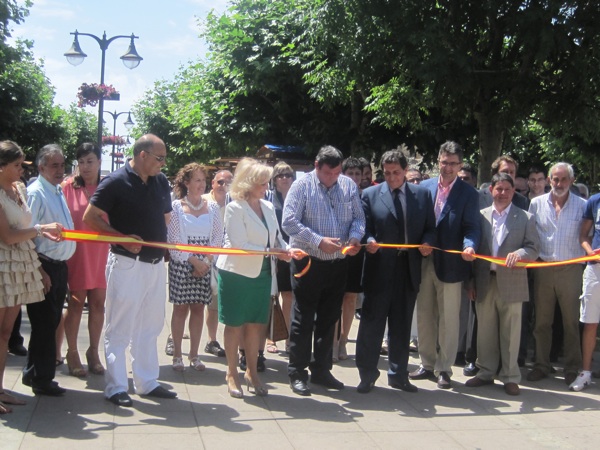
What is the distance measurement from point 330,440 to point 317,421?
45cm

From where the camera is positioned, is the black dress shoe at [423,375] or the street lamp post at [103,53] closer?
the black dress shoe at [423,375]

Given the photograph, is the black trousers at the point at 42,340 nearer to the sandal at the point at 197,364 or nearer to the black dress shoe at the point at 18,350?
the sandal at the point at 197,364

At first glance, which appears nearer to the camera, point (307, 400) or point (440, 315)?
point (307, 400)

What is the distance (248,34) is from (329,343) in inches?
634

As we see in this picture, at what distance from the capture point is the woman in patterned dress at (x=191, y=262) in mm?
7293

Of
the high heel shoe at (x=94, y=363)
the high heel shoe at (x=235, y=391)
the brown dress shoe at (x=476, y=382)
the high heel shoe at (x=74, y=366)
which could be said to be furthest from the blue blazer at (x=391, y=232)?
the high heel shoe at (x=74, y=366)

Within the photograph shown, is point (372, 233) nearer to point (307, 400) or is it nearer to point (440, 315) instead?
point (440, 315)

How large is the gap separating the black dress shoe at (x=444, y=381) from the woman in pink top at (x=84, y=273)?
3120 mm

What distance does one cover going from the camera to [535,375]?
727cm

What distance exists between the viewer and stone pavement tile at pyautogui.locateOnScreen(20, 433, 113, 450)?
16.1 ft

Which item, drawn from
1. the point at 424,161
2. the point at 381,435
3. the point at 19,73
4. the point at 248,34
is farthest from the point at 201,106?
the point at 381,435

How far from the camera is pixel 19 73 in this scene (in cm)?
3447

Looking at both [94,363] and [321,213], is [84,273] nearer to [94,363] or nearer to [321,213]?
[94,363]

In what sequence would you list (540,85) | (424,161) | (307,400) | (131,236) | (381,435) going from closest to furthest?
(381,435)
(131,236)
(307,400)
(540,85)
(424,161)
